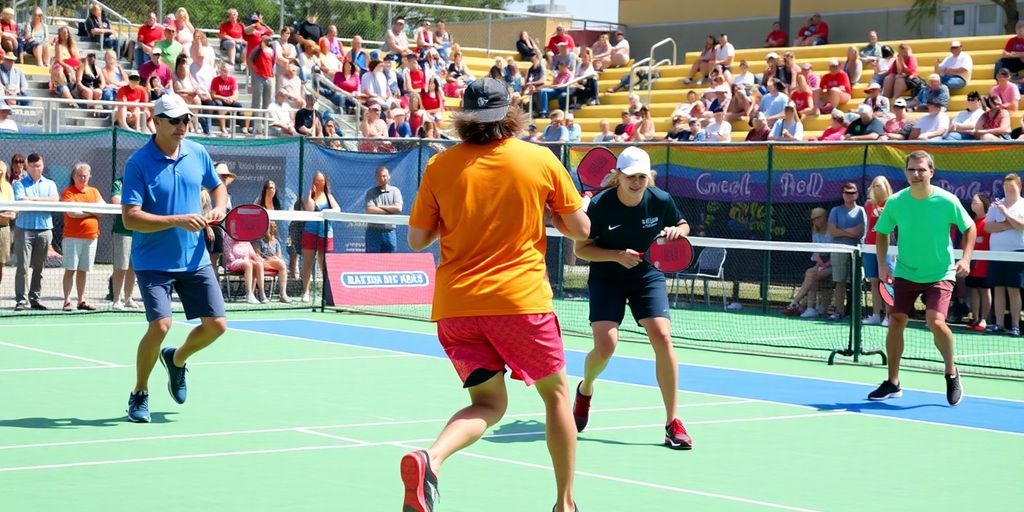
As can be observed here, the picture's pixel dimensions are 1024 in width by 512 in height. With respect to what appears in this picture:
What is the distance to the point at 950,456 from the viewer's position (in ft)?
31.3

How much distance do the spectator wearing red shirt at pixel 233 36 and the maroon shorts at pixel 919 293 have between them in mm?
19896

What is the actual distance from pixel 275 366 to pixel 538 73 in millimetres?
18990

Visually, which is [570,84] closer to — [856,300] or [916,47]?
[916,47]

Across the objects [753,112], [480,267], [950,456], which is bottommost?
[950,456]

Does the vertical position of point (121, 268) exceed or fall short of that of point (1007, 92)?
it falls short

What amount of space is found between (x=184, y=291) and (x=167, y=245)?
357 mm

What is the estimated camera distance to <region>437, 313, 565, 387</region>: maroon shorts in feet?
20.4

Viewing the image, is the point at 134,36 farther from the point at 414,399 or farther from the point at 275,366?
the point at 414,399

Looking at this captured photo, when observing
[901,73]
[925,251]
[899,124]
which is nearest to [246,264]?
[899,124]

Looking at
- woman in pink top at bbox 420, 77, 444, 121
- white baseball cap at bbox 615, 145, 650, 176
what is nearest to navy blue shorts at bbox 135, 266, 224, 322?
white baseball cap at bbox 615, 145, 650, 176

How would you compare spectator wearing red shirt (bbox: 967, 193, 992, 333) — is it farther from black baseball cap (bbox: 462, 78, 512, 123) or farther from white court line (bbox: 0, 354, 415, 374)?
black baseball cap (bbox: 462, 78, 512, 123)

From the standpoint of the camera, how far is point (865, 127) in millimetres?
22141

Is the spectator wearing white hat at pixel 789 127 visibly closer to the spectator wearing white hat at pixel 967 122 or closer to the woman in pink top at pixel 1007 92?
the spectator wearing white hat at pixel 967 122

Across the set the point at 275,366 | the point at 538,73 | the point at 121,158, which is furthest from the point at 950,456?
the point at 538,73
